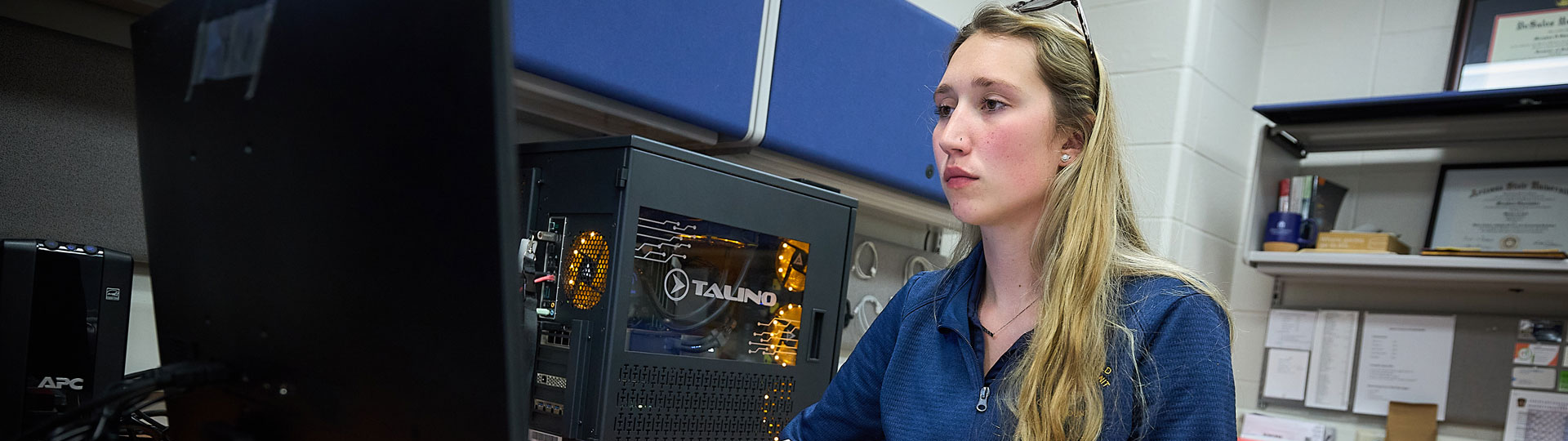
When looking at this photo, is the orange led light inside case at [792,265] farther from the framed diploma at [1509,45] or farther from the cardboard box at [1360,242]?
the framed diploma at [1509,45]

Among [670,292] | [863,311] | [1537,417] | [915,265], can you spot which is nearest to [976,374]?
[670,292]

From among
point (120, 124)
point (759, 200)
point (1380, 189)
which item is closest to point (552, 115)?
point (759, 200)

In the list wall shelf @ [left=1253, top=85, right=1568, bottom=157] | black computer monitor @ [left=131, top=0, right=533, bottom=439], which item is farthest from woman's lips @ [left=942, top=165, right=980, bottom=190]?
wall shelf @ [left=1253, top=85, right=1568, bottom=157]

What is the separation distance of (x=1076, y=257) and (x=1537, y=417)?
1.92 metres

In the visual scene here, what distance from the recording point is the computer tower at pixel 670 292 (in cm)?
118

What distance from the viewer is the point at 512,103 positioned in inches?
17.3

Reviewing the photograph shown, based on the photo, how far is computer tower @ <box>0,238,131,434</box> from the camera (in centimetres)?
90

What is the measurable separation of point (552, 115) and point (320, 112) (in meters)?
0.95

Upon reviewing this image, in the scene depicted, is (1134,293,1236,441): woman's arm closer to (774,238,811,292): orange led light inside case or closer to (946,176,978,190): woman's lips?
(946,176,978,190): woman's lips

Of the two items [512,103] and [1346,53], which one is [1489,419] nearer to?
[1346,53]

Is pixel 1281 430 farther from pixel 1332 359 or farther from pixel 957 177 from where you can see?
pixel 957 177

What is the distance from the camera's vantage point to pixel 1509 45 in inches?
94.7

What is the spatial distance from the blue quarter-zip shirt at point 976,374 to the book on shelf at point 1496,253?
1601mm

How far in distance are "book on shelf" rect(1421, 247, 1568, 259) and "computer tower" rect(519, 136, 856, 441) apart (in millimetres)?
1578
